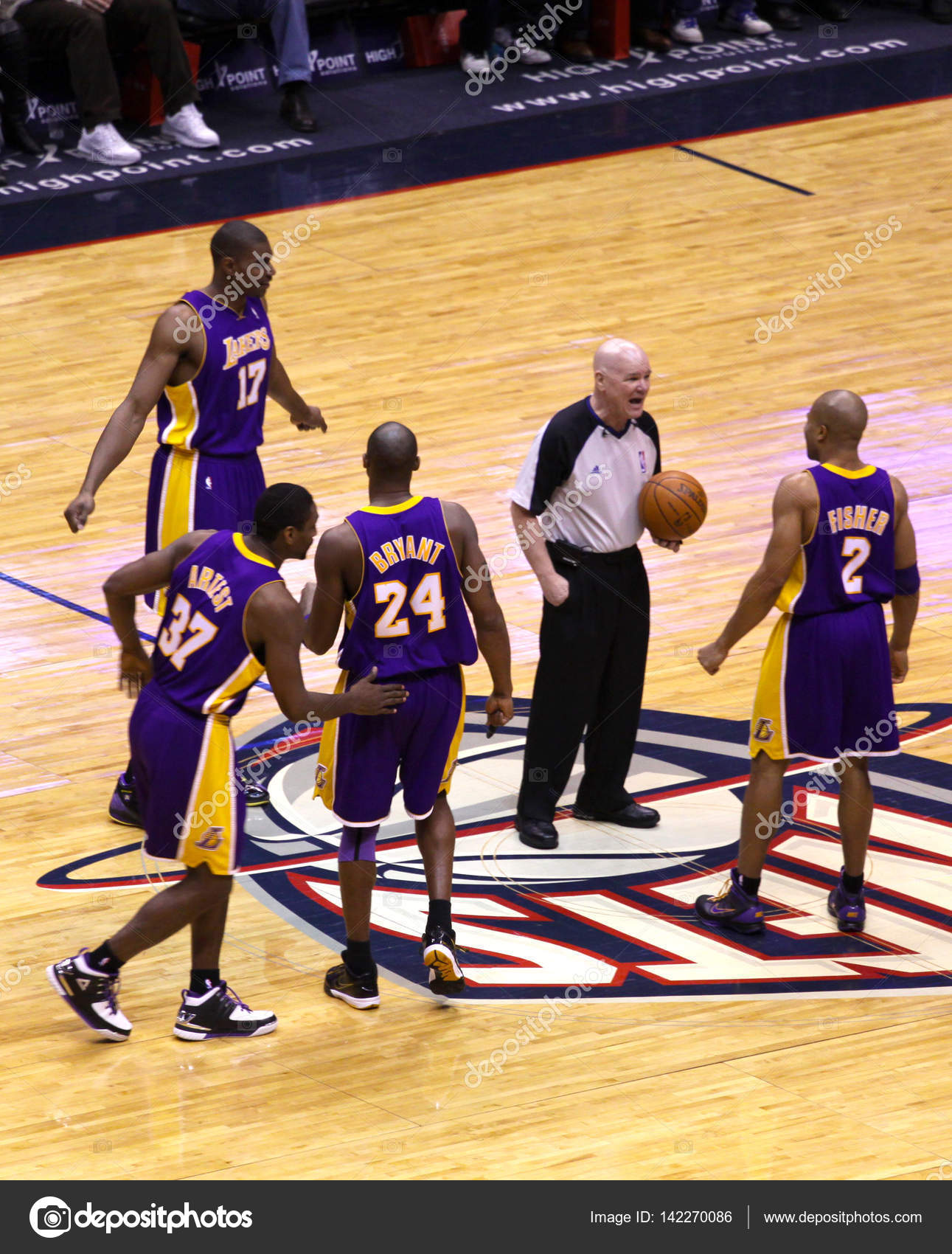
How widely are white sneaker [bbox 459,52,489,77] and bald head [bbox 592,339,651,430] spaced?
32.5ft

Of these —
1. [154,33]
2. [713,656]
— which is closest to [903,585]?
[713,656]

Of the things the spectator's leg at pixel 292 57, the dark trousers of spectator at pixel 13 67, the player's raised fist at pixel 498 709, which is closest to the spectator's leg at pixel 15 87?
the dark trousers of spectator at pixel 13 67

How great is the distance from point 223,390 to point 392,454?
144cm

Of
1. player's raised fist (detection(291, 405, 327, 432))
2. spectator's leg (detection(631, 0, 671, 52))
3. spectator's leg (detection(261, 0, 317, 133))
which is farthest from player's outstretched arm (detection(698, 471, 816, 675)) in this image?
spectator's leg (detection(631, 0, 671, 52))

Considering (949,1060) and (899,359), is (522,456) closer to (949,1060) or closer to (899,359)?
(899,359)

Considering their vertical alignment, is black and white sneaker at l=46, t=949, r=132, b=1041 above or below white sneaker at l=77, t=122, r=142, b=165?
below

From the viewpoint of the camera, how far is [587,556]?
6.71 m

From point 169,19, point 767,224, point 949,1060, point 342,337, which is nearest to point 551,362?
point 342,337

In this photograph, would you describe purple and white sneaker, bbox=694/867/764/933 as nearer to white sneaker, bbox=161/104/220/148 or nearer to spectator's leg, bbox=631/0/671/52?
white sneaker, bbox=161/104/220/148

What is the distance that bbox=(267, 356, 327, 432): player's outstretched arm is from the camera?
7184mm

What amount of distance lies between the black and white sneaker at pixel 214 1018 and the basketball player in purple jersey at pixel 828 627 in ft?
5.19

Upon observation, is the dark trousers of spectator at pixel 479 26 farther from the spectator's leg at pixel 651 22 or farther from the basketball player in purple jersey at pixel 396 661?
the basketball player in purple jersey at pixel 396 661

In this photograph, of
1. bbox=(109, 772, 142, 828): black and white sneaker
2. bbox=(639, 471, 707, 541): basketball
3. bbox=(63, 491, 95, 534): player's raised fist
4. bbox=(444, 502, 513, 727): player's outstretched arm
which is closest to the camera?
bbox=(444, 502, 513, 727): player's outstretched arm

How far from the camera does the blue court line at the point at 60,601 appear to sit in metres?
8.51
